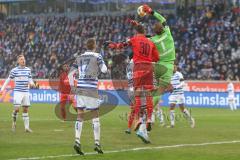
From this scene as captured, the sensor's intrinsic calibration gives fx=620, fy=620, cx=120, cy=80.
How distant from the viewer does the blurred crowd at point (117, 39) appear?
145 ft

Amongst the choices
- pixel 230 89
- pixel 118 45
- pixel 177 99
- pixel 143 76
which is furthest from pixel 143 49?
pixel 230 89

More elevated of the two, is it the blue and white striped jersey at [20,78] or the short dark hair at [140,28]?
the short dark hair at [140,28]

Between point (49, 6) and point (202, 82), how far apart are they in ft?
83.1

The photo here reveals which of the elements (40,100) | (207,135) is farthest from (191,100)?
(207,135)

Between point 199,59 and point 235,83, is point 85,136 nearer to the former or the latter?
point 235,83

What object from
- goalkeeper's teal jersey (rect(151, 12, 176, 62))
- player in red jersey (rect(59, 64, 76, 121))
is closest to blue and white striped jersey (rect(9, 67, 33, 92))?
player in red jersey (rect(59, 64, 76, 121))

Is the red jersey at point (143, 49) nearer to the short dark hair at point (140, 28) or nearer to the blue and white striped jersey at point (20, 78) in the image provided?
the short dark hair at point (140, 28)

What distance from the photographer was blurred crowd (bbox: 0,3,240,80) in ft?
145

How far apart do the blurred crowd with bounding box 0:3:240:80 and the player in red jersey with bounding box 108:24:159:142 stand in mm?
23636

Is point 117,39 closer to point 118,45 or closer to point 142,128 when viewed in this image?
point 142,128

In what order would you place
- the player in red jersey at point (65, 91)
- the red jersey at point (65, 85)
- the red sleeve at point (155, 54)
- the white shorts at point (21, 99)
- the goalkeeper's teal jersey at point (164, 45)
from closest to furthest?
the red sleeve at point (155, 54) < the goalkeeper's teal jersey at point (164, 45) < the white shorts at point (21, 99) < the player in red jersey at point (65, 91) < the red jersey at point (65, 85)

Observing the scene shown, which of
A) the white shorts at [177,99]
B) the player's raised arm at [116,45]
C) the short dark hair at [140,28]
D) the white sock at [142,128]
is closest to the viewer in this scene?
the player's raised arm at [116,45]

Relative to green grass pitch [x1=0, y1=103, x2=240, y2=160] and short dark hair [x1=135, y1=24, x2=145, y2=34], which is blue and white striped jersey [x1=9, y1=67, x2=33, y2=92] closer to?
green grass pitch [x1=0, y1=103, x2=240, y2=160]

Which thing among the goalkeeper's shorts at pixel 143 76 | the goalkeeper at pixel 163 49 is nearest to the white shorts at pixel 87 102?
the goalkeeper's shorts at pixel 143 76
